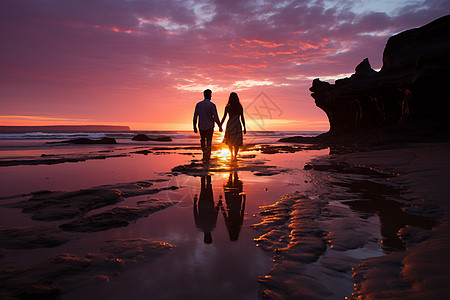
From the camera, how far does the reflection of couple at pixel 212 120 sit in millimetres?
8656

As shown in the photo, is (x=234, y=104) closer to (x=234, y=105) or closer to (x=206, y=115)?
(x=234, y=105)

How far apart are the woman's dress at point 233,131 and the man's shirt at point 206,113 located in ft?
2.35

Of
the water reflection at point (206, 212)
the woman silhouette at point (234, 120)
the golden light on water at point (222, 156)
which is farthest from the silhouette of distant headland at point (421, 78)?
the water reflection at point (206, 212)

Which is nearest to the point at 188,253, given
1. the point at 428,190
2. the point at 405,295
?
the point at 405,295

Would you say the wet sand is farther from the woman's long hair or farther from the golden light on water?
the woman's long hair

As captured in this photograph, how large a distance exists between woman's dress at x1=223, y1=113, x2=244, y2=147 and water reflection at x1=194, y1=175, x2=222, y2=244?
4.71m

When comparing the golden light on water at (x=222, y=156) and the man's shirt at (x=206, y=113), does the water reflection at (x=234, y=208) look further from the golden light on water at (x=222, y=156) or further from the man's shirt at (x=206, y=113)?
the golden light on water at (x=222, y=156)

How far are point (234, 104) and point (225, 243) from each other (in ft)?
24.5

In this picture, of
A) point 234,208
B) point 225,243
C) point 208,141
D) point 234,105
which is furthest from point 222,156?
point 225,243

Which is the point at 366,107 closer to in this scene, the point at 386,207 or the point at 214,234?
the point at 386,207

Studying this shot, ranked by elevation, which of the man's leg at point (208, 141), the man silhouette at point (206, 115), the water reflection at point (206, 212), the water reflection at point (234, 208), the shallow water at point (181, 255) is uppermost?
the man silhouette at point (206, 115)

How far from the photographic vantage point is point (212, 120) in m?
8.76

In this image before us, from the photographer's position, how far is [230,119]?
9.30 m

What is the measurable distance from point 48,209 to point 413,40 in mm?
17759
